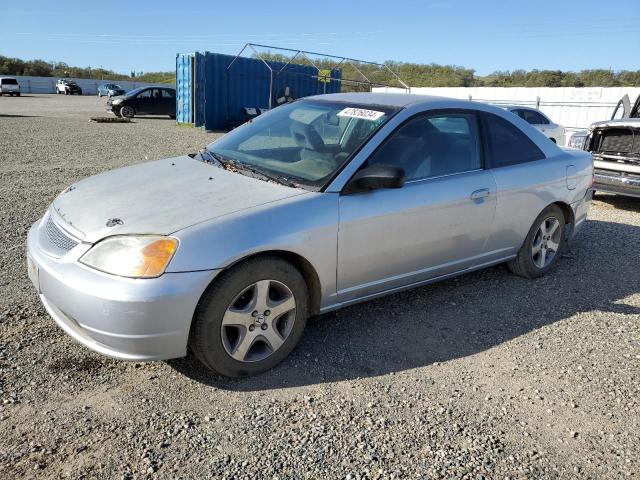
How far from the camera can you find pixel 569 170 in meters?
4.98

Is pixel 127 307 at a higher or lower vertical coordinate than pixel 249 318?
higher

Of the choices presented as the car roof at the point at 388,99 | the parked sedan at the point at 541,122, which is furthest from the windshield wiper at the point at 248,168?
the parked sedan at the point at 541,122

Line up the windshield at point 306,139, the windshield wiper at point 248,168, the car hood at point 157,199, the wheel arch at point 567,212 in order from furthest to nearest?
the wheel arch at point 567,212 → the windshield at point 306,139 → the windshield wiper at point 248,168 → the car hood at point 157,199

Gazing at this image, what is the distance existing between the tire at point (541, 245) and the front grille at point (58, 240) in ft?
12.0

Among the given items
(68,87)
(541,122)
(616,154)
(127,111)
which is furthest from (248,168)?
(68,87)

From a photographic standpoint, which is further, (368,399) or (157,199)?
(157,199)

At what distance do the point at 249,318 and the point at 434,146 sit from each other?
6.37ft

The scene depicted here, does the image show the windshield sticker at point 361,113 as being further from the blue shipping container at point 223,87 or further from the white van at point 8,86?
the white van at point 8,86

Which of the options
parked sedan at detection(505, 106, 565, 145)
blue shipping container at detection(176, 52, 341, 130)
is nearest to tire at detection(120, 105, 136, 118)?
blue shipping container at detection(176, 52, 341, 130)

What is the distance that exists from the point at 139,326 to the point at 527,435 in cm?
206

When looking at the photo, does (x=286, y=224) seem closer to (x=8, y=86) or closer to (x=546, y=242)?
(x=546, y=242)

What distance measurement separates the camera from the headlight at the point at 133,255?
9.00ft

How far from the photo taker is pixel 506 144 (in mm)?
4555

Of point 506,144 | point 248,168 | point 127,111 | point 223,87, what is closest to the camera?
point 248,168
